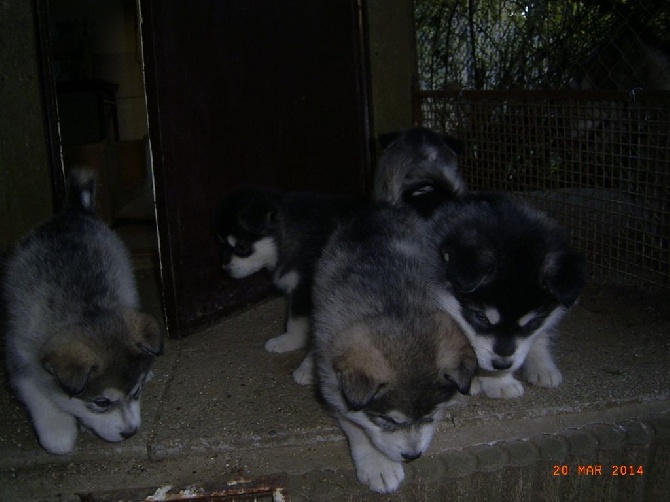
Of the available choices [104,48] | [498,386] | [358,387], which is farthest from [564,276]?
[104,48]

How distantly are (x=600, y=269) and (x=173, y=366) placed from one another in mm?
3149

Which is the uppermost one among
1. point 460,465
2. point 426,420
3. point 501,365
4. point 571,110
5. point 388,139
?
point 571,110

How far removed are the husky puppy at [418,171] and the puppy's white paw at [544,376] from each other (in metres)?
1.02

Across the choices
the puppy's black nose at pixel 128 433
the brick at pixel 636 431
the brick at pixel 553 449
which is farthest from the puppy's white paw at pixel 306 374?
the brick at pixel 636 431

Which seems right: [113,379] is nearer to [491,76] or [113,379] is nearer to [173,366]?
[173,366]

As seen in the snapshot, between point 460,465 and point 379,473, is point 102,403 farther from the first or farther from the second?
point 460,465

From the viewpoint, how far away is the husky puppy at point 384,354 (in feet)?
8.79

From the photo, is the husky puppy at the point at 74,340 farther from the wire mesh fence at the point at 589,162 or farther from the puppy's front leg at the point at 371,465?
the wire mesh fence at the point at 589,162

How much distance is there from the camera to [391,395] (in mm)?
2666

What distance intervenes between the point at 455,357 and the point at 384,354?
1.02ft

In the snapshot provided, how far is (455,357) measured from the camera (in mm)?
2799

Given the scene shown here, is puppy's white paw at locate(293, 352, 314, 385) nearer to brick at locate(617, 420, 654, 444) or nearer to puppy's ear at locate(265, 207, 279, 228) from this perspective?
puppy's ear at locate(265, 207, 279, 228)
